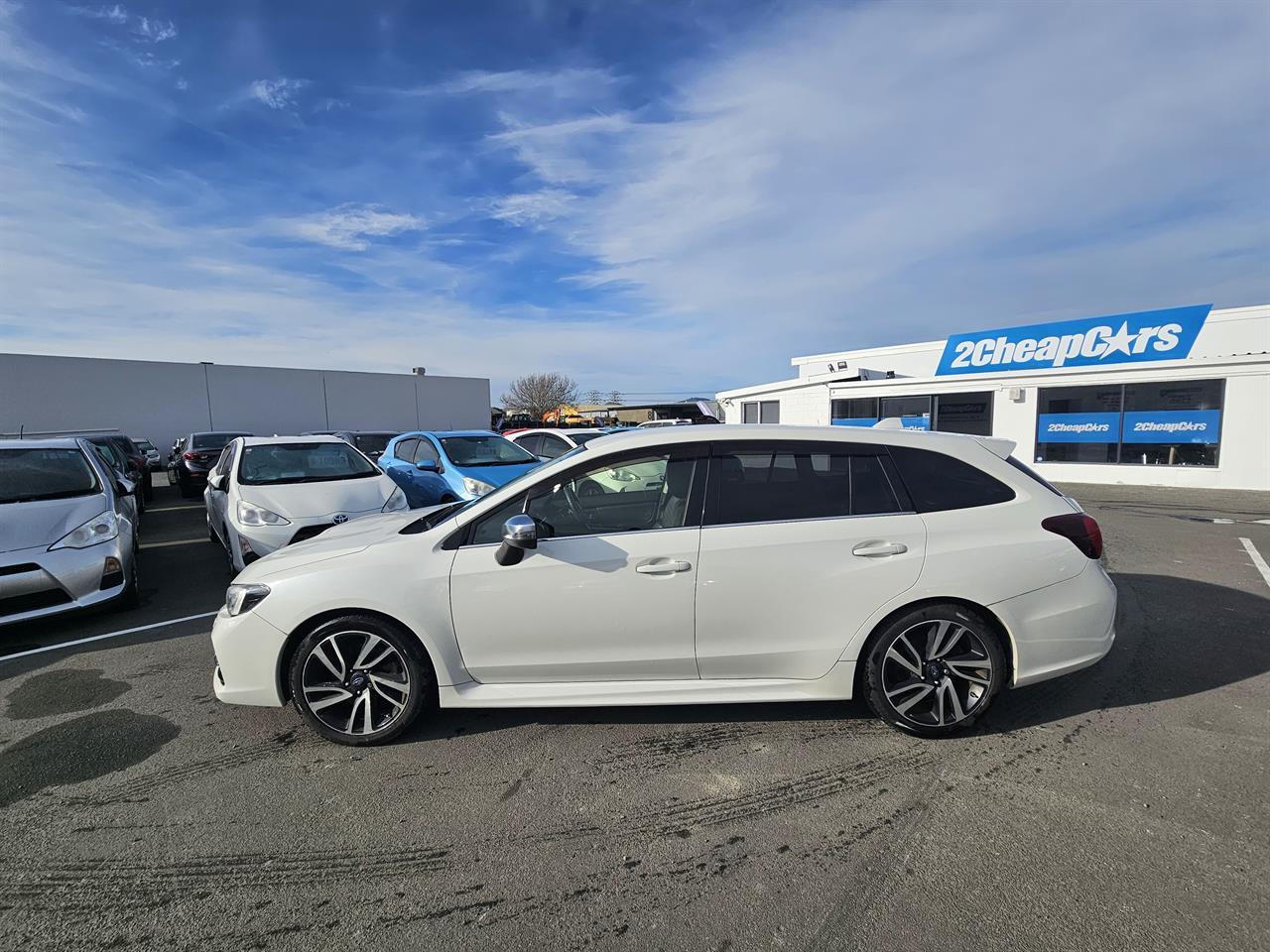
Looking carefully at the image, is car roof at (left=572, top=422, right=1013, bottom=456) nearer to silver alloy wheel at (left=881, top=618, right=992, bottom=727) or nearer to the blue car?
silver alloy wheel at (left=881, top=618, right=992, bottom=727)

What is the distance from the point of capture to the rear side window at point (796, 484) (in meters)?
3.24

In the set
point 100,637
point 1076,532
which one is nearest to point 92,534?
point 100,637

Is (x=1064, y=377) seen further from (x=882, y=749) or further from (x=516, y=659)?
(x=516, y=659)

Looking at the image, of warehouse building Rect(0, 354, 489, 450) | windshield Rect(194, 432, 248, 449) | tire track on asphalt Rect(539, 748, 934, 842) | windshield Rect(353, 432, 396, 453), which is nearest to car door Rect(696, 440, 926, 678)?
tire track on asphalt Rect(539, 748, 934, 842)

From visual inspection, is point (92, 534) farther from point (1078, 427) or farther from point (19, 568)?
point (1078, 427)

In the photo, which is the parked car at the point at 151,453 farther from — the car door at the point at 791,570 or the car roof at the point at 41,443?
the car door at the point at 791,570

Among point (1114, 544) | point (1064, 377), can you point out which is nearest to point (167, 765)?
point (1114, 544)

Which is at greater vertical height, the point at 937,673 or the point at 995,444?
the point at 995,444

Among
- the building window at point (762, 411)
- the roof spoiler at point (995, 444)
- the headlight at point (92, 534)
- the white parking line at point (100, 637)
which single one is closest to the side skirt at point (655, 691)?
the roof spoiler at point (995, 444)

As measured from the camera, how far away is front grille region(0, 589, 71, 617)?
4.69 meters

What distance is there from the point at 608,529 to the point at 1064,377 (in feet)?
58.0

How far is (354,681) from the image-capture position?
3.23m

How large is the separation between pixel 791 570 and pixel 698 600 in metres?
0.50

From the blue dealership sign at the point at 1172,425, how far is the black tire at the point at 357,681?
1832 centimetres
